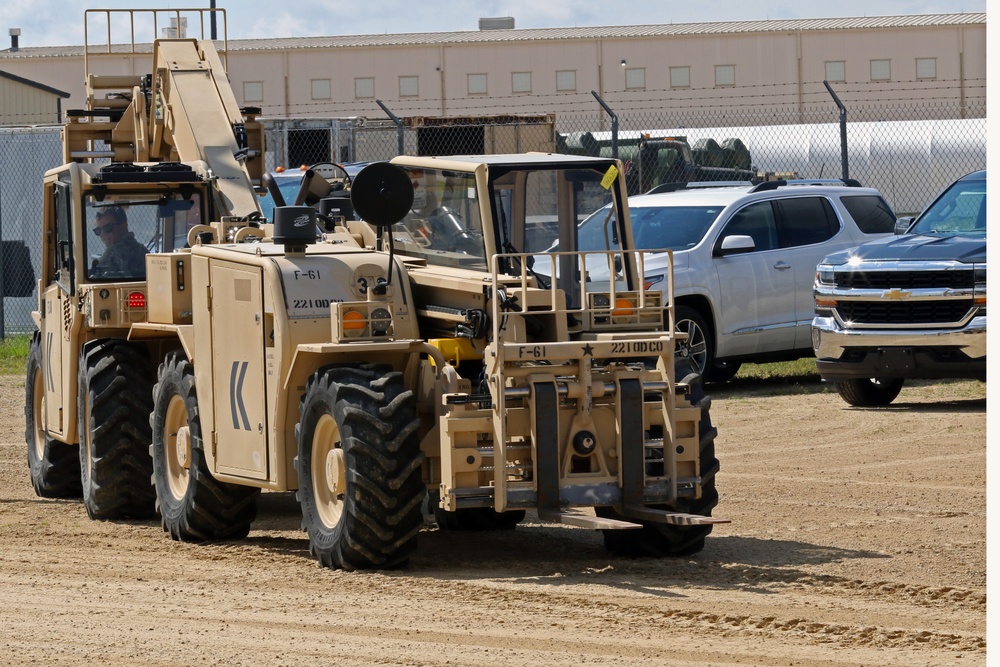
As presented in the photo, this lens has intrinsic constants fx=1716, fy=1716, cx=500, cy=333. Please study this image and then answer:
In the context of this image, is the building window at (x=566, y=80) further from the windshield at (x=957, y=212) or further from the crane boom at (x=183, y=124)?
the crane boom at (x=183, y=124)

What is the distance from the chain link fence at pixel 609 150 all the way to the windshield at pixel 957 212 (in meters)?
5.24

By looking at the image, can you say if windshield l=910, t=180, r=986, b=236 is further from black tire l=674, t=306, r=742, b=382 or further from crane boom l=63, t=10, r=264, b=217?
crane boom l=63, t=10, r=264, b=217

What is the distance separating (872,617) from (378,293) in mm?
2941

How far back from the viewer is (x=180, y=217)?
450 inches

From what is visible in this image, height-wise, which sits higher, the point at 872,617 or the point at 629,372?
the point at 629,372

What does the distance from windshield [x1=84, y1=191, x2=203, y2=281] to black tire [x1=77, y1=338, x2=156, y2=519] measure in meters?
0.62

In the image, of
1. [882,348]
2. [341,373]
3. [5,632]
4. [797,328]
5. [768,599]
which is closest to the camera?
[5,632]

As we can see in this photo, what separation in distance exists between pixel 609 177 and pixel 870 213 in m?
8.99

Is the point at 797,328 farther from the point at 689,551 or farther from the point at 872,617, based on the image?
the point at 872,617

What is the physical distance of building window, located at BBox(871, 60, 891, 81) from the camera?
48.3 m

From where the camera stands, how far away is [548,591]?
8.02 meters

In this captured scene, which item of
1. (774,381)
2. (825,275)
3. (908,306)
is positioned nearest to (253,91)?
(774,381)

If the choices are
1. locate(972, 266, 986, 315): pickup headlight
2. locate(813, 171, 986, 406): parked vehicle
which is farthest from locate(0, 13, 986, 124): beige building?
locate(972, 266, 986, 315): pickup headlight

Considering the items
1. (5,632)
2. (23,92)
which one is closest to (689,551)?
(5,632)
